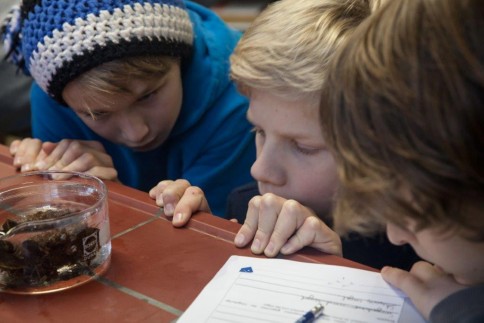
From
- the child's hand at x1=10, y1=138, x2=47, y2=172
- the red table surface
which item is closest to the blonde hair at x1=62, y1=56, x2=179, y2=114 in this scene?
the child's hand at x1=10, y1=138, x2=47, y2=172

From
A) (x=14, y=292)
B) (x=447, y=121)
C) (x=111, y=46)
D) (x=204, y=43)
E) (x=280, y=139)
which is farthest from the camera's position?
(x=204, y=43)

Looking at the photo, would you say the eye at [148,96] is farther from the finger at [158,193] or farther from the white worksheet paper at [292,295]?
the white worksheet paper at [292,295]

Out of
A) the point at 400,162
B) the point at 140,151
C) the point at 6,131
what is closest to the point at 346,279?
the point at 400,162

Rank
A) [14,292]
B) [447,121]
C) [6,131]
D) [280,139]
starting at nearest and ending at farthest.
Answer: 1. [447,121]
2. [14,292]
3. [280,139]
4. [6,131]

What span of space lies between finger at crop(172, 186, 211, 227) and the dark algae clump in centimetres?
14

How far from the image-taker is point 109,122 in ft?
3.59

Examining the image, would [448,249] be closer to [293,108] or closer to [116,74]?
[293,108]

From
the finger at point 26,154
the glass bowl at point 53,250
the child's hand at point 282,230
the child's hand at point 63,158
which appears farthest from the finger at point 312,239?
the finger at point 26,154

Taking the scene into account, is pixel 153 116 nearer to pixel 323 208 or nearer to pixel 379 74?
pixel 323 208

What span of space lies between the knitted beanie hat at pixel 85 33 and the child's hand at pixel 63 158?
0.35 feet

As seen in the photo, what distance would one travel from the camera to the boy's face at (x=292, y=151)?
0.81 metres

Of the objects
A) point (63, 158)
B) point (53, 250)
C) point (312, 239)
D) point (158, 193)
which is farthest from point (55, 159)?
point (312, 239)

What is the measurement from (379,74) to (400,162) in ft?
0.23

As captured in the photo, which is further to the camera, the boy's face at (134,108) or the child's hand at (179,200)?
the boy's face at (134,108)
